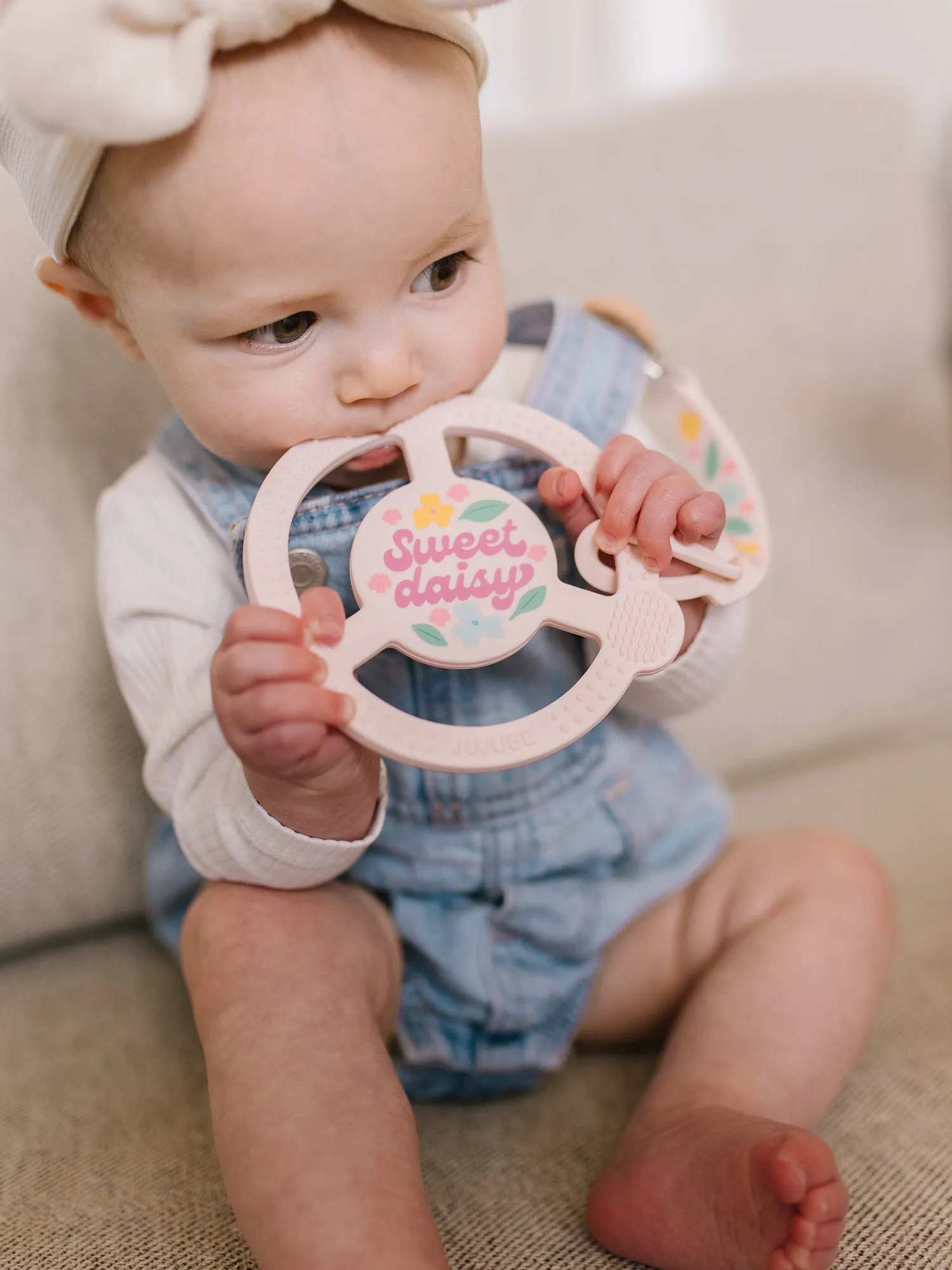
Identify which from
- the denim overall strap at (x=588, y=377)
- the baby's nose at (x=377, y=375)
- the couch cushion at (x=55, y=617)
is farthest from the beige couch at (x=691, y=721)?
the baby's nose at (x=377, y=375)

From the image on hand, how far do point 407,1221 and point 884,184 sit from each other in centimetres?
100

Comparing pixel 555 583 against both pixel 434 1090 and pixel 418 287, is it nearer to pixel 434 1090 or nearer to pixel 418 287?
pixel 418 287

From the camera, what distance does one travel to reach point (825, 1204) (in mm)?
540

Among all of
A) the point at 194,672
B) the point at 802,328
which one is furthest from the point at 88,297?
the point at 802,328

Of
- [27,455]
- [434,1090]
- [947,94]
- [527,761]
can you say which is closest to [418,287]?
[527,761]

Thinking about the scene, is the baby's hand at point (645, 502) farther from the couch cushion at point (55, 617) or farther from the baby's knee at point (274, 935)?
the couch cushion at point (55, 617)

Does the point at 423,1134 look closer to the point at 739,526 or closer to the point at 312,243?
the point at 739,526

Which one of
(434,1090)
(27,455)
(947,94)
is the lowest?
(434,1090)

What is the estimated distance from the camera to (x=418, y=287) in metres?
0.65

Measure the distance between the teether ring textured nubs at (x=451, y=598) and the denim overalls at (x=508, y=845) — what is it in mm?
76

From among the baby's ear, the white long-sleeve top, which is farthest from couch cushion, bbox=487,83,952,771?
the baby's ear

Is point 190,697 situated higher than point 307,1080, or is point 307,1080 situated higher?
point 190,697

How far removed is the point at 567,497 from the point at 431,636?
0.41ft

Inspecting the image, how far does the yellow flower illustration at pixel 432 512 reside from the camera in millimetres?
628
